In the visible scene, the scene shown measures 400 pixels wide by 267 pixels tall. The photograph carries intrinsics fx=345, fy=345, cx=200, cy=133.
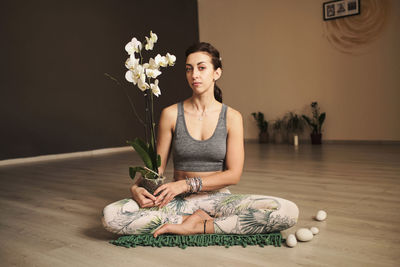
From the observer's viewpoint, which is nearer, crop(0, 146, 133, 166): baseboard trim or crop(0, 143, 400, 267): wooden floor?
crop(0, 143, 400, 267): wooden floor

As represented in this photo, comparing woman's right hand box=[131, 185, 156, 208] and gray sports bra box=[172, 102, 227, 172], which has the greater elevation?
gray sports bra box=[172, 102, 227, 172]

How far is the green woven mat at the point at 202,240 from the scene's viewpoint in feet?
4.95

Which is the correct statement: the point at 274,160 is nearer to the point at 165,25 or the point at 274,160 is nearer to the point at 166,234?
the point at 166,234

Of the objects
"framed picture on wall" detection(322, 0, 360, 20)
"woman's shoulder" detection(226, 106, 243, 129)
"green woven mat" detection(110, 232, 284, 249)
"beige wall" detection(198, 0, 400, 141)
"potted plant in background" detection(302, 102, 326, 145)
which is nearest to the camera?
"green woven mat" detection(110, 232, 284, 249)

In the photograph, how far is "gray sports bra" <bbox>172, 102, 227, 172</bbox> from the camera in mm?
1712

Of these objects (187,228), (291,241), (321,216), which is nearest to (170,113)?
(187,228)

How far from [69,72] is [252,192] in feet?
13.4

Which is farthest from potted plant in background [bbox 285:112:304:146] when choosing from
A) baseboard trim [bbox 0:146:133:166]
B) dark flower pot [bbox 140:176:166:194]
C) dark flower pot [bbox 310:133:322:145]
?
dark flower pot [bbox 140:176:166:194]

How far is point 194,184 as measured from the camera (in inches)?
63.4

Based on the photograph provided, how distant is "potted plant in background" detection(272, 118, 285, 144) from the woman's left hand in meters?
4.82

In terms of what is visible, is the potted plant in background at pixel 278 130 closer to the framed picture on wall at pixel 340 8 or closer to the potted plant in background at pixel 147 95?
the framed picture on wall at pixel 340 8

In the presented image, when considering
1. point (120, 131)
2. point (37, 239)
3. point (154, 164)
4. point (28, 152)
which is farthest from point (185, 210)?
point (120, 131)

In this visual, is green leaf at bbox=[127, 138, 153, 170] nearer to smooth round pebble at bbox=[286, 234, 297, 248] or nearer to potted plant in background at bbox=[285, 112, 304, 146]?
smooth round pebble at bbox=[286, 234, 297, 248]

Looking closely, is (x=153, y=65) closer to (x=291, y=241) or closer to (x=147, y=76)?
(x=147, y=76)
